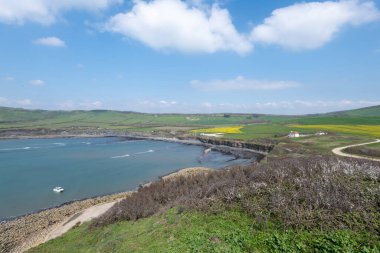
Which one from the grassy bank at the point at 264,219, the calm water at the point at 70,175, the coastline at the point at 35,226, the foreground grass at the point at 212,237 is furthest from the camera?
the calm water at the point at 70,175

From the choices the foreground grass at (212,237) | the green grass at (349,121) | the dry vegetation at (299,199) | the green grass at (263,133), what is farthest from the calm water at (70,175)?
the green grass at (349,121)

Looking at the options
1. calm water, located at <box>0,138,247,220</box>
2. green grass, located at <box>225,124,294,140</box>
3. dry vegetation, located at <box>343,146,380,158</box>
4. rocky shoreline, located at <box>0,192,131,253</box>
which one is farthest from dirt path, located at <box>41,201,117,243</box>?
green grass, located at <box>225,124,294,140</box>

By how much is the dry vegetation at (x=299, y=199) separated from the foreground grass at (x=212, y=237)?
564mm

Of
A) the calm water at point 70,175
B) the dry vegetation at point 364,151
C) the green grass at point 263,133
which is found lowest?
the calm water at point 70,175

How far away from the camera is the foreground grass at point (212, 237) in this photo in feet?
36.7

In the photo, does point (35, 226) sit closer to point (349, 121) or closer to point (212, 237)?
point (212, 237)

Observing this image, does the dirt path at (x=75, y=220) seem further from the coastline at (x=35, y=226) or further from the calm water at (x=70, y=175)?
the calm water at (x=70, y=175)

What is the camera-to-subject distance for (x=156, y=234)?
14680 millimetres

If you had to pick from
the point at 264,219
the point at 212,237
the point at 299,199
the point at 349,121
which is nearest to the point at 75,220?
the point at 212,237

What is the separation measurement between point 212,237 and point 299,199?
504 centimetres

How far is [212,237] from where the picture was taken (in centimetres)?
1284

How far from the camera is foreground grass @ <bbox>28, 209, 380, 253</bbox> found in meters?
11.2

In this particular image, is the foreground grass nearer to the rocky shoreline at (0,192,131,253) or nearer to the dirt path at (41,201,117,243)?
the dirt path at (41,201,117,243)

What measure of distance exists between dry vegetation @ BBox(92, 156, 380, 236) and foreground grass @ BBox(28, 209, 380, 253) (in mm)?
564
